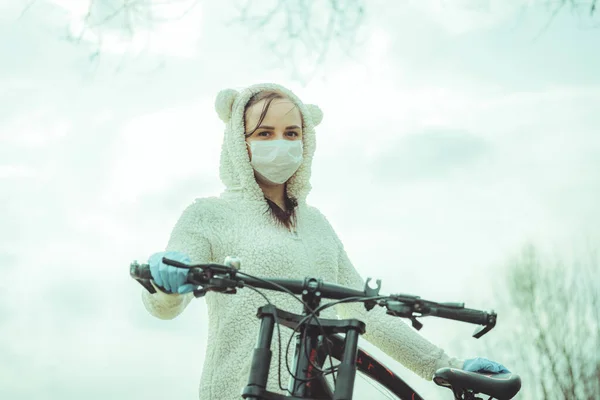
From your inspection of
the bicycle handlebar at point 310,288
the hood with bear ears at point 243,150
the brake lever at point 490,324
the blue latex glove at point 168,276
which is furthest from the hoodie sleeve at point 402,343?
the blue latex glove at point 168,276

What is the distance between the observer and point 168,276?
1.93 m

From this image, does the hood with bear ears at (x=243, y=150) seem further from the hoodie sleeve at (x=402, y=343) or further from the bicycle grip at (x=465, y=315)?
the bicycle grip at (x=465, y=315)

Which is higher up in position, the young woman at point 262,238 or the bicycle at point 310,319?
the young woman at point 262,238

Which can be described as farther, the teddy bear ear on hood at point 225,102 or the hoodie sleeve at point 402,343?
the teddy bear ear on hood at point 225,102

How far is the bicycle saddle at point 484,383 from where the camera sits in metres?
2.49

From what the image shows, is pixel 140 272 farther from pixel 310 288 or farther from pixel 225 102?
pixel 225 102

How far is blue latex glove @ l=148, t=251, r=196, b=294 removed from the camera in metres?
1.90

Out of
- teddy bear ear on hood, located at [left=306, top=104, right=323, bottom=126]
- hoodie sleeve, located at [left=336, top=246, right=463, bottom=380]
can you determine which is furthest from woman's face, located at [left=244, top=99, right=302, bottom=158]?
hoodie sleeve, located at [left=336, top=246, right=463, bottom=380]

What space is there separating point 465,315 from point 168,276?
76cm

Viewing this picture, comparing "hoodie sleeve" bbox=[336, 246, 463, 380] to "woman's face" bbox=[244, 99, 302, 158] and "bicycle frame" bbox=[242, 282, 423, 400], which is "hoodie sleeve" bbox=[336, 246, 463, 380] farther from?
"bicycle frame" bbox=[242, 282, 423, 400]

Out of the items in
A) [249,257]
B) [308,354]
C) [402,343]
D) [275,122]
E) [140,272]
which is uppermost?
[275,122]

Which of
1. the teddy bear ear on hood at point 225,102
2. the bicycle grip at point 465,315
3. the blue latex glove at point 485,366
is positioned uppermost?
the teddy bear ear on hood at point 225,102

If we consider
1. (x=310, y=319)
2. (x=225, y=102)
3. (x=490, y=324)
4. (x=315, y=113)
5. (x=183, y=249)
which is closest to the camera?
(x=310, y=319)

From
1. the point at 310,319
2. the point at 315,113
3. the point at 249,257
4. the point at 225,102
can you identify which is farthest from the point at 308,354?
the point at 315,113
